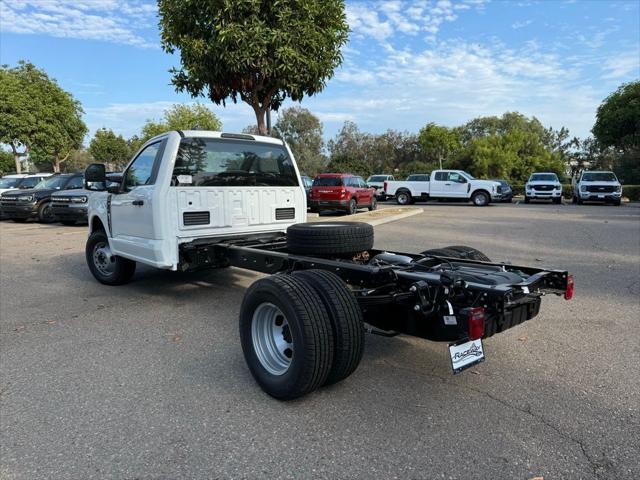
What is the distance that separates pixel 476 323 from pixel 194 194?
3.62m

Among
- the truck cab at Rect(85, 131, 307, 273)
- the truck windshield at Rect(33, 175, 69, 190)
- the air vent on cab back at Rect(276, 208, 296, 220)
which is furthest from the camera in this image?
the truck windshield at Rect(33, 175, 69, 190)

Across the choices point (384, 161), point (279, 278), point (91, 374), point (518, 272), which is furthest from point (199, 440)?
point (384, 161)

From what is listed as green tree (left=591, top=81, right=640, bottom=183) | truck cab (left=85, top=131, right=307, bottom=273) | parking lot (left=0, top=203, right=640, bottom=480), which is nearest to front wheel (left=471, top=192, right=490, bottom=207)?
green tree (left=591, top=81, right=640, bottom=183)

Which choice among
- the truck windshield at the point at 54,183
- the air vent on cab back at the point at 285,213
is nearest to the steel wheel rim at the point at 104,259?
the air vent on cab back at the point at 285,213

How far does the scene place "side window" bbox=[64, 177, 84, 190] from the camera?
1720cm

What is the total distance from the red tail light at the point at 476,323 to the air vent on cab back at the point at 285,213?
146 inches

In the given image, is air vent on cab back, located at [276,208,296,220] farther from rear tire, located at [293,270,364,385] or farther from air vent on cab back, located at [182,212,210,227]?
rear tire, located at [293,270,364,385]

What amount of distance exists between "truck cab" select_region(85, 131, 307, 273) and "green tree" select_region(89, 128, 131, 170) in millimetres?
50853

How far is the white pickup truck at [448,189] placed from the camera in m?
24.9

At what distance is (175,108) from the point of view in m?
40.4

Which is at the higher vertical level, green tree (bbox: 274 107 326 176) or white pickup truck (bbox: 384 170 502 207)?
green tree (bbox: 274 107 326 176)

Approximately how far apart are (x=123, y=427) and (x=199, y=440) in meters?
0.55

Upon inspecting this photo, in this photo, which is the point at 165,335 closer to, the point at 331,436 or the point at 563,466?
the point at 331,436

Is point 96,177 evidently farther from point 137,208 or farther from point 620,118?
point 620,118
